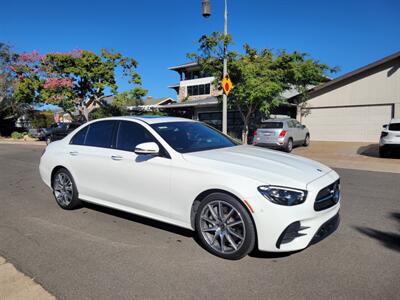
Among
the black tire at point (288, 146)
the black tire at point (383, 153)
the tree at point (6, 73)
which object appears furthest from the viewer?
the tree at point (6, 73)

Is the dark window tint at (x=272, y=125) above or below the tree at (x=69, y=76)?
below

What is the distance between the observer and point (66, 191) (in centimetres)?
548

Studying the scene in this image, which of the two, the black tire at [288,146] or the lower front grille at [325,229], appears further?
the black tire at [288,146]

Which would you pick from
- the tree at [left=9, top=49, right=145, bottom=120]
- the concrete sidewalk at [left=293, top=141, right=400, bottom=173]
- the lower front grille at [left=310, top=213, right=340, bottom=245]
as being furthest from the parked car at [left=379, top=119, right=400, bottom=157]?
the tree at [left=9, top=49, right=145, bottom=120]

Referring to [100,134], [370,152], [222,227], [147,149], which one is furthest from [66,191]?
[370,152]

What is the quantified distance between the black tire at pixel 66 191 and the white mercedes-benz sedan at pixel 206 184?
28mm

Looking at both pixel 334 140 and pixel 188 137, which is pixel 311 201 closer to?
pixel 188 137

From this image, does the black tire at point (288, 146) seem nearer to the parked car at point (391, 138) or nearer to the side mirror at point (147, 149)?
the parked car at point (391, 138)

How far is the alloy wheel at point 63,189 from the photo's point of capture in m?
5.42

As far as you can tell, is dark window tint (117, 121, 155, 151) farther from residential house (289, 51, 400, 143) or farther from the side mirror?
residential house (289, 51, 400, 143)

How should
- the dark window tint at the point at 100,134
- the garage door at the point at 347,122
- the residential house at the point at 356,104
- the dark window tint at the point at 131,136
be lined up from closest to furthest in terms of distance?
1. the dark window tint at the point at 131,136
2. the dark window tint at the point at 100,134
3. the residential house at the point at 356,104
4. the garage door at the point at 347,122

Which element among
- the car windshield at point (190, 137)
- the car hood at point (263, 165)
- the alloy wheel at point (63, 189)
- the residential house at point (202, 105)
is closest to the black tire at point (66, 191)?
the alloy wheel at point (63, 189)

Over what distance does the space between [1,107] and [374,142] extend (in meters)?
37.7

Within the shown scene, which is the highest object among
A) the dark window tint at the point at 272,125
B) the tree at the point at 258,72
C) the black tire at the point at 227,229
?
the tree at the point at 258,72
